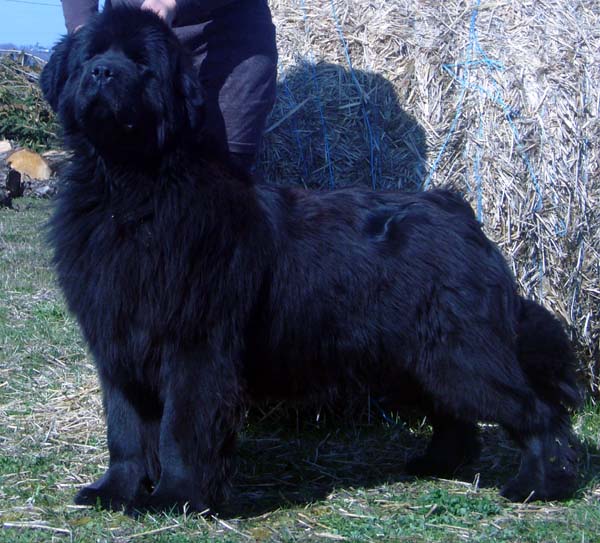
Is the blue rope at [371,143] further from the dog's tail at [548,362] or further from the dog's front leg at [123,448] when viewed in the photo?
the dog's front leg at [123,448]

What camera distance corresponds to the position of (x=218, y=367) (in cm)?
347

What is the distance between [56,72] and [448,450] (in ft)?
7.80

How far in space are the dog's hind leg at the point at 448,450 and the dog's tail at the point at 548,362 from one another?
1.50 ft

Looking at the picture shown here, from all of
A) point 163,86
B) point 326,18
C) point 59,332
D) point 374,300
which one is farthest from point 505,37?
point 59,332

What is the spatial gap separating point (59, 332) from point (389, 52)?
295 centimetres

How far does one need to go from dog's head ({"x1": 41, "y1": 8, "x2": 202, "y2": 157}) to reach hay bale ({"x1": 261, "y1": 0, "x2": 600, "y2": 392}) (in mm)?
1402

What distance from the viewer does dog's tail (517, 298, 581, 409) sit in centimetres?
391

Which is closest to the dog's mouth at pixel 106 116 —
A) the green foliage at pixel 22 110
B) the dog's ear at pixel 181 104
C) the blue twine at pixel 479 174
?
the dog's ear at pixel 181 104

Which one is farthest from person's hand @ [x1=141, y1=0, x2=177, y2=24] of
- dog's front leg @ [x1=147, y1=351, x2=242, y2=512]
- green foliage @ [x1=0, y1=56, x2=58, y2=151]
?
green foliage @ [x1=0, y1=56, x2=58, y2=151]

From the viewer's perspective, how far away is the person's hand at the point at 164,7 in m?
3.87

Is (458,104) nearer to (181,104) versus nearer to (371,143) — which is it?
(371,143)

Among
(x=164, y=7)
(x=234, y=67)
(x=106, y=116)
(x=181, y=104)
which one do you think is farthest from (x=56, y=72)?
(x=234, y=67)

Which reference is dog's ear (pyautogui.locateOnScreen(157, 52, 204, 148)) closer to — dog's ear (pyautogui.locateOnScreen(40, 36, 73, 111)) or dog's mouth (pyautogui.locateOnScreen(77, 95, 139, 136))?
dog's mouth (pyautogui.locateOnScreen(77, 95, 139, 136))

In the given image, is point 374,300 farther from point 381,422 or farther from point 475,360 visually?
point 381,422
